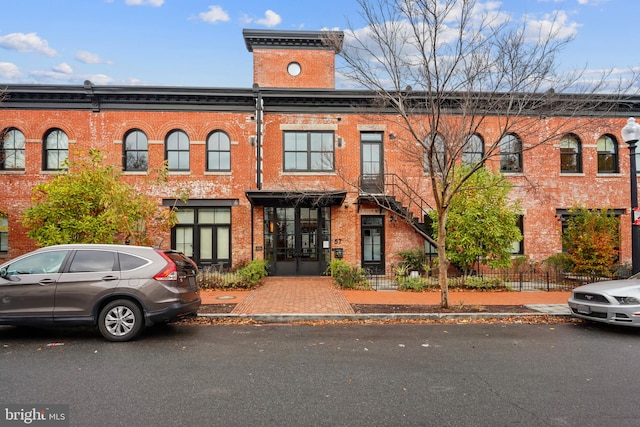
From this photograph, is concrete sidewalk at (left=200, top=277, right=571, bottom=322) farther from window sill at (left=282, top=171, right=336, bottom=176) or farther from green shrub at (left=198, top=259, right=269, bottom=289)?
window sill at (left=282, top=171, right=336, bottom=176)

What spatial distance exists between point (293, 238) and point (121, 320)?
9.83m

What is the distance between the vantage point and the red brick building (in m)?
16.0

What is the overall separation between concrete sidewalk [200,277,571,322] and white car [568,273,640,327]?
1.07m

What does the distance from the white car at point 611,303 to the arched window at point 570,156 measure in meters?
10.3

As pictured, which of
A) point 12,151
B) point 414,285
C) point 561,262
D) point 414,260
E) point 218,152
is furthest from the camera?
point 218,152

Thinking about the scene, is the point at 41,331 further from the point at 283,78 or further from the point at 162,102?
the point at 283,78

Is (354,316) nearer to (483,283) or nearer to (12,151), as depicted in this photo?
(483,283)

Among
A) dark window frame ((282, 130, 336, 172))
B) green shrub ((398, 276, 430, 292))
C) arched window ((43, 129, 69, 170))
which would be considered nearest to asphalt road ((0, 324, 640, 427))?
green shrub ((398, 276, 430, 292))

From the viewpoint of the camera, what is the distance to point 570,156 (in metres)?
17.4

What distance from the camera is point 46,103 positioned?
16.0m

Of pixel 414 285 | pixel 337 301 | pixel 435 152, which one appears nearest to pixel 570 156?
pixel 414 285

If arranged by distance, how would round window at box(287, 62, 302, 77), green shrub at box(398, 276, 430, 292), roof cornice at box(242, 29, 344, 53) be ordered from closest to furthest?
green shrub at box(398, 276, 430, 292)
roof cornice at box(242, 29, 344, 53)
round window at box(287, 62, 302, 77)

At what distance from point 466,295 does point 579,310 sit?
3947mm

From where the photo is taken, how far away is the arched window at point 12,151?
1603 centimetres
